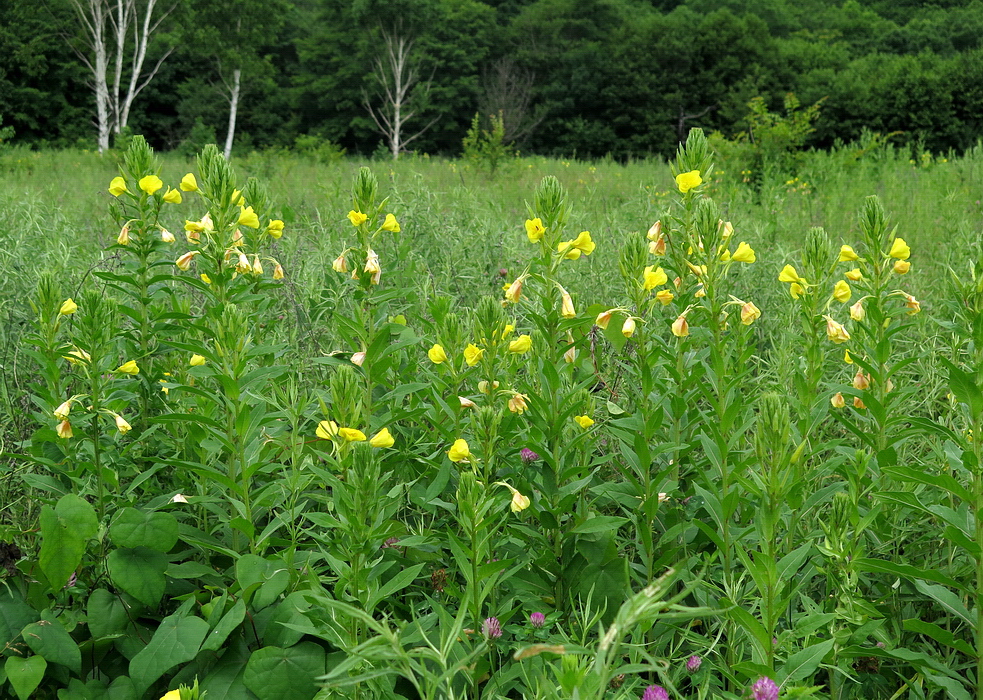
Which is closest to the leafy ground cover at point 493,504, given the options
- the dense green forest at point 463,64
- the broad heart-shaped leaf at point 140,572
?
the broad heart-shaped leaf at point 140,572

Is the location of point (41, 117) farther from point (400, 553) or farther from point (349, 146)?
point (400, 553)

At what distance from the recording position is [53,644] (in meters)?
1.41

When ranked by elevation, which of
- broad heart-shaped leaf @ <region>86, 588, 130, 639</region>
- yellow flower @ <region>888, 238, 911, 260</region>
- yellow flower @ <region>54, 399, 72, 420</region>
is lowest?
broad heart-shaped leaf @ <region>86, 588, 130, 639</region>

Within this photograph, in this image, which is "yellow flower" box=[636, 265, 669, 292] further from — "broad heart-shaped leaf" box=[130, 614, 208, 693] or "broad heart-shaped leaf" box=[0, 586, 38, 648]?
"broad heart-shaped leaf" box=[0, 586, 38, 648]

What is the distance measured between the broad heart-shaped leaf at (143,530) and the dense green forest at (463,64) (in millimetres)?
20891

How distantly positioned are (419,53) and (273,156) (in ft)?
A: 62.8

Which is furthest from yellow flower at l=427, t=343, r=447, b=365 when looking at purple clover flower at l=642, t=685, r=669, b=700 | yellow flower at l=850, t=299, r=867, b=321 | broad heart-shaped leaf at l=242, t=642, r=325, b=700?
yellow flower at l=850, t=299, r=867, b=321

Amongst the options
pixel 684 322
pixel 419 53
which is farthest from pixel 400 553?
pixel 419 53

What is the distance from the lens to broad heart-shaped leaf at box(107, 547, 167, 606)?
1.45 meters

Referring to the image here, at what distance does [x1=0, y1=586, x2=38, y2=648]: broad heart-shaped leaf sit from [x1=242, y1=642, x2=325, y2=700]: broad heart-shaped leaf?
55 cm

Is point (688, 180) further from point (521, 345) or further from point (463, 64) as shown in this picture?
point (463, 64)

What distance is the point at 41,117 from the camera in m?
26.6

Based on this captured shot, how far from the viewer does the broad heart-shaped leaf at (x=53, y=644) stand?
1.39 m

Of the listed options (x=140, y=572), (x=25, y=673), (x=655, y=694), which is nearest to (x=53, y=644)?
(x=25, y=673)
